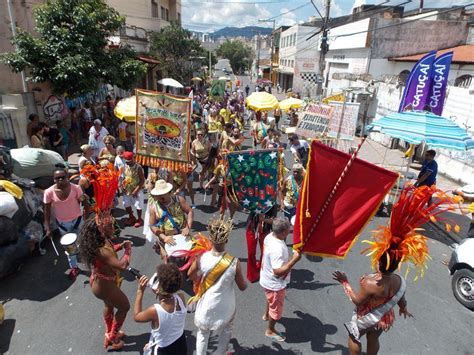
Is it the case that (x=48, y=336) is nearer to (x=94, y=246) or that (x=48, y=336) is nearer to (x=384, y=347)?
(x=94, y=246)

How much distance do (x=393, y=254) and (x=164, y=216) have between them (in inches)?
108

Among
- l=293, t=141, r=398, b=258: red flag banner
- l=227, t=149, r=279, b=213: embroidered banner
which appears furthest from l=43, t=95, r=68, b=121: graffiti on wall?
l=293, t=141, r=398, b=258: red flag banner

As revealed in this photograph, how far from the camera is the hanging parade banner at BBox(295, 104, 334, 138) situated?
925cm

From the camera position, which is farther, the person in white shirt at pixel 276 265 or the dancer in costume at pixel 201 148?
the dancer in costume at pixel 201 148

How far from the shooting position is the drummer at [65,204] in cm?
473

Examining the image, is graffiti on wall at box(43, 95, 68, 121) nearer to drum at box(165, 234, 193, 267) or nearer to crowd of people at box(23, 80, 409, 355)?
crowd of people at box(23, 80, 409, 355)

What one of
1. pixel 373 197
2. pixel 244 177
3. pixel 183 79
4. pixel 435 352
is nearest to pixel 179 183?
pixel 244 177

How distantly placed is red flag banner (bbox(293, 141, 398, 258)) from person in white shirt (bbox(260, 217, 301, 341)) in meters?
0.31

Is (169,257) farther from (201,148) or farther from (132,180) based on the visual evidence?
(201,148)

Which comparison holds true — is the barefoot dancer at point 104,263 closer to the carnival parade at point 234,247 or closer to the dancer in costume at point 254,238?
the carnival parade at point 234,247

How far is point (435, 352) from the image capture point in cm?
387

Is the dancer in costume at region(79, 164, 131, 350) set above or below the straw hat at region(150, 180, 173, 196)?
below

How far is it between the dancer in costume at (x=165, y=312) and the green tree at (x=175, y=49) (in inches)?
930

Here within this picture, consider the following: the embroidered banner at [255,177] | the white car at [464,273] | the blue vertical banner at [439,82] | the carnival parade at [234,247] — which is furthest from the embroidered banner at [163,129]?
the blue vertical banner at [439,82]
